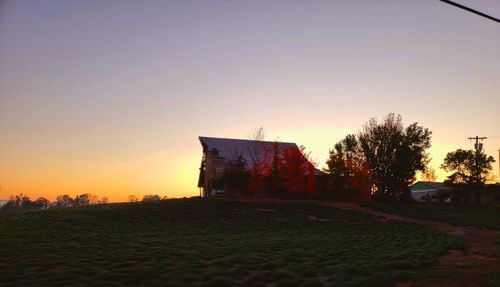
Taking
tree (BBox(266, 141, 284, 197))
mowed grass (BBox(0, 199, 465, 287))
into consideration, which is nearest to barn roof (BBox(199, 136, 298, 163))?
tree (BBox(266, 141, 284, 197))

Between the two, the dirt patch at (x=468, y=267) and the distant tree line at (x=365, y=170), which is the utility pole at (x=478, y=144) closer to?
the distant tree line at (x=365, y=170)

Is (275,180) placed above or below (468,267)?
above

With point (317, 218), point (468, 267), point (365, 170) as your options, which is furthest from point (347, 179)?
point (468, 267)

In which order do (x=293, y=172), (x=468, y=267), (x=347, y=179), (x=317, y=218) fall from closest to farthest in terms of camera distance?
(x=468, y=267)
(x=317, y=218)
(x=293, y=172)
(x=347, y=179)

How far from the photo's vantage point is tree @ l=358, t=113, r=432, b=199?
62250 mm

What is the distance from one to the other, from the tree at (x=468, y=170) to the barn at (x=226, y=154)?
23.9 m

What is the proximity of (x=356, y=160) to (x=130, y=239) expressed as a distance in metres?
46.0

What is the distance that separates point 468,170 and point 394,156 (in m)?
14.4

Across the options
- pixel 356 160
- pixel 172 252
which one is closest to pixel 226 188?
pixel 356 160

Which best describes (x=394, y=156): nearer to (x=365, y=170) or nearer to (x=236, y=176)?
(x=365, y=170)

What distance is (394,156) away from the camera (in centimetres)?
6262

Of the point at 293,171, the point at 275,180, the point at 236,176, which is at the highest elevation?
the point at 293,171

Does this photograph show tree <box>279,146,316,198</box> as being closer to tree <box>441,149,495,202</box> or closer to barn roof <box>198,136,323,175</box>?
barn roof <box>198,136,323,175</box>

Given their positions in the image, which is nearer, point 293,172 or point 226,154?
point 293,172
